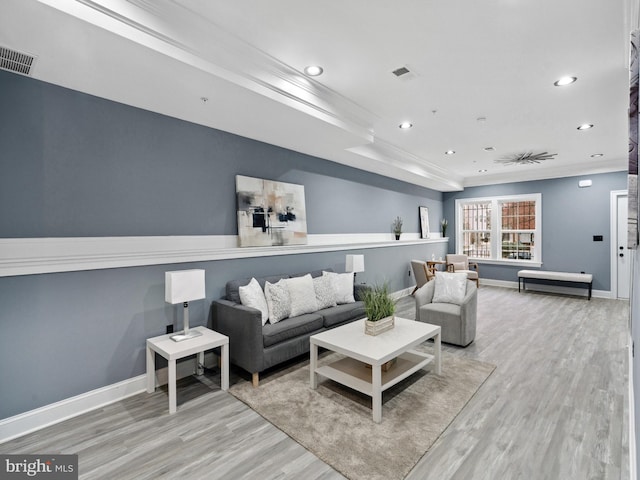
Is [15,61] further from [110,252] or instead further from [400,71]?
[400,71]

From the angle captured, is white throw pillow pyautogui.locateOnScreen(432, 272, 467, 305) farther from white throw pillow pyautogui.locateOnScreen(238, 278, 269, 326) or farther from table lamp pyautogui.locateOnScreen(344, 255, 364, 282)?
white throw pillow pyautogui.locateOnScreen(238, 278, 269, 326)

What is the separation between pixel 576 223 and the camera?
272 inches

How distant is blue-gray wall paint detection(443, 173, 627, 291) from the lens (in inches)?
258

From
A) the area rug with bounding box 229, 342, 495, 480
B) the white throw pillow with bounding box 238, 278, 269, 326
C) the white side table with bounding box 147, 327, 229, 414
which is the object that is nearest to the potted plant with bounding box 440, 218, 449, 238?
the area rug with bounding box 229, 342, 495, 480

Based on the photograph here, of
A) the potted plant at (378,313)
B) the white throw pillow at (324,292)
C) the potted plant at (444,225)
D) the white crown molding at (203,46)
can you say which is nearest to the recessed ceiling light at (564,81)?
the white crown molding at (203,46)

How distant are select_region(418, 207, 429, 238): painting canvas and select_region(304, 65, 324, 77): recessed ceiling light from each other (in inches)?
214

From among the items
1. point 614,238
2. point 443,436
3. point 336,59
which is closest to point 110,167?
point 336,59

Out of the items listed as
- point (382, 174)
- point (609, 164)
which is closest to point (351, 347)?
point (382, 174)

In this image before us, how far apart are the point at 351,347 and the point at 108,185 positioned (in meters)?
2.55

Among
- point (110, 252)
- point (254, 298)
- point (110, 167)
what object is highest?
point (110, 167)

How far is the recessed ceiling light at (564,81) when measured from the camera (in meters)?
3.07

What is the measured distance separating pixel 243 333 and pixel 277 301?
552 millimetres

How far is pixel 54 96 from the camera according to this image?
2.47 meters

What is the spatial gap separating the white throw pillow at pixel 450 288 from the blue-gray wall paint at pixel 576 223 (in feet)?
14.9
